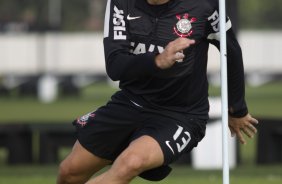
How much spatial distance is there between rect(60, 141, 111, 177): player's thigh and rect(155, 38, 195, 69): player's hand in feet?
3.80

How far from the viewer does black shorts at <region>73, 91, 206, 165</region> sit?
7172mm

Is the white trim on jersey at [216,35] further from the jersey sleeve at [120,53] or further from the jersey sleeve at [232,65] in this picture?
the jersey sleeve at [120,53]

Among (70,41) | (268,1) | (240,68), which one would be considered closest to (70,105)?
(70,41)

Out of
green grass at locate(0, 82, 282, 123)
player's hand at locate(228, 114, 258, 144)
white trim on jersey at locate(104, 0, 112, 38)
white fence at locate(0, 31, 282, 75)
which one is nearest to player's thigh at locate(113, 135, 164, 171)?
white trim on jersey at locate(104, 0, 112, 38)

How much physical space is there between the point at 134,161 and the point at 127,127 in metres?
0.62

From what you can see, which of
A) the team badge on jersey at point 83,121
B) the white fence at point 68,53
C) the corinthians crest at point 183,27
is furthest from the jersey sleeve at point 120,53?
the white fence at point 68,53

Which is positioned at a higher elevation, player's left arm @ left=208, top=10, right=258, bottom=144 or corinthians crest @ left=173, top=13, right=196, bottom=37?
corinthians crest @ left=173, top=13, right=196, bottom=37

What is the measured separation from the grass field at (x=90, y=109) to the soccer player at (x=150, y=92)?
467 cm

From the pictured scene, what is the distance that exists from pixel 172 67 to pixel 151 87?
37cm

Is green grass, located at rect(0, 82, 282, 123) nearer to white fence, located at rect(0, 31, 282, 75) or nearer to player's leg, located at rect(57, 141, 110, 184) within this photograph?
white fence, located at rect(0, 31, 282, 75)

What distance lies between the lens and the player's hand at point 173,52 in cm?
652

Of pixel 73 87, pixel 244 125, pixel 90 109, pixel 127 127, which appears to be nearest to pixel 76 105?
pixel 90 109

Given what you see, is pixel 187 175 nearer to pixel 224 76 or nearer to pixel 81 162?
pixel 81 162

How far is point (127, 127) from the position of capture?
7344 millimetres
